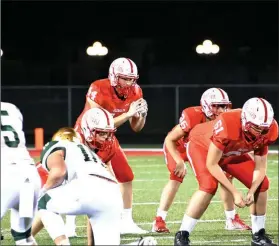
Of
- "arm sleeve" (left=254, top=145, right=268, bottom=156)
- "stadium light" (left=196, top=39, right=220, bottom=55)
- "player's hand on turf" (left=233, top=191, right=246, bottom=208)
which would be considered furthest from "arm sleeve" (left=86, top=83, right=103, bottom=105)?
"stadium light" (left=196, top=39, right=220, bottom=55)

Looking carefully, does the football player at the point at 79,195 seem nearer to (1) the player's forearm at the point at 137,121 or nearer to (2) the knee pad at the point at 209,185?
(2) the knee pad at the point at 209,185

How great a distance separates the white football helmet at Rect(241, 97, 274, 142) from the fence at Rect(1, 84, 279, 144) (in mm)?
14775

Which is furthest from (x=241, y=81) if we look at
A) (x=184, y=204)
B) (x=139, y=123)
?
(x=139, y=123)

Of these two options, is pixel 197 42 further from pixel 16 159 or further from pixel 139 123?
pixel 16 159

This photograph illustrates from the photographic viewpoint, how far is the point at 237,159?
7.07m

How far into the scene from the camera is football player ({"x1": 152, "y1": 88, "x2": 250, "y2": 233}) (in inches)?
299

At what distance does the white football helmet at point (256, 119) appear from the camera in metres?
6.51

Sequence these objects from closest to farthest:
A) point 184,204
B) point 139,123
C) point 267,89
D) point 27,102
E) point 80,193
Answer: point 80,193 → point 139,123 → point 184,204 → point 27,102 → point 267,89

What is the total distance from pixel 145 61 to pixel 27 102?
5.40 metres

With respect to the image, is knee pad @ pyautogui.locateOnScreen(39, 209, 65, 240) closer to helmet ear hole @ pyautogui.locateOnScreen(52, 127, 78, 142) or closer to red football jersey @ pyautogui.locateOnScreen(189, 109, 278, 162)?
helmet ear hole @ pyautogui.locateOnScreen(52, 127, 78, 142)

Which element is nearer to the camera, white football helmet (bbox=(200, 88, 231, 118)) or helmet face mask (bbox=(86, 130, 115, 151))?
helmet face mask (bbox=(86, 130, 115, 151))

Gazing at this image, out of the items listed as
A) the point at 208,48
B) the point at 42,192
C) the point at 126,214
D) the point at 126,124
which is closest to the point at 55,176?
the point at 42,192

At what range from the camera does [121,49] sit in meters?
26.4

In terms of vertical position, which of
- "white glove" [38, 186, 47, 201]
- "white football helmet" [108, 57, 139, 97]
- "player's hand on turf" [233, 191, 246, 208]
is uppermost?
"white football helmet" [108, 57, 139, 97]
